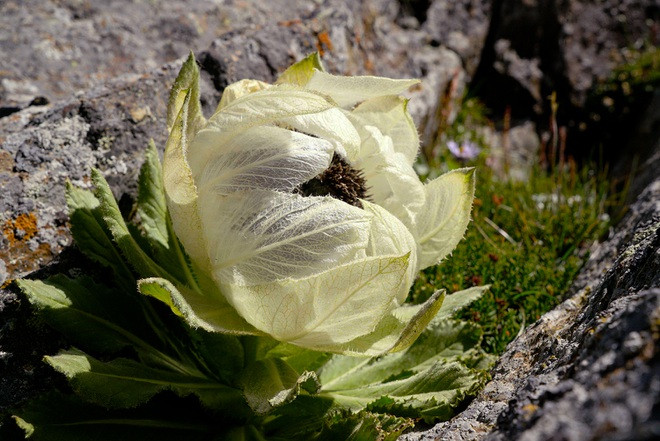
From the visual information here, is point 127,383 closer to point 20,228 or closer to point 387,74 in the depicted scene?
point 20,228

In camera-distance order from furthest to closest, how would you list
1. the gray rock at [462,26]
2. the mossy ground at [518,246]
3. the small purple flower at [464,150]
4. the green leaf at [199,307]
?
the gray rock at [462,26] → the small purple flower at [464,150] → the mossy ground at [518,246] → the green leaf at [199,307]

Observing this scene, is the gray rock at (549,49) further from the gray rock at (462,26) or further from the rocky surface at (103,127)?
the rocky surface at (103,127)

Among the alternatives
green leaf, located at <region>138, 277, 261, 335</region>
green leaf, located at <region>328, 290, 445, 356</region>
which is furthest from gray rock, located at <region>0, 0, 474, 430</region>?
green leaf, located at <region>328, 290, 445, 356</region>

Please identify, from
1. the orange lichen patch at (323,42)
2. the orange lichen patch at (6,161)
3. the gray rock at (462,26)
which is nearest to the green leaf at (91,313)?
the orange lichen patch at (6,161)

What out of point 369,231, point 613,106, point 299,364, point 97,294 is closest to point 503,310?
point 299,364

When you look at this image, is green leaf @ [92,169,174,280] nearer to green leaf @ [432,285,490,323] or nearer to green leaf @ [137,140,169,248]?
green leaf @ [137,140,169,248]

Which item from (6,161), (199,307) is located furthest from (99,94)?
(199,307)

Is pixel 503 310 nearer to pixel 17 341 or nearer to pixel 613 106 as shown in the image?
pixel 17 341
